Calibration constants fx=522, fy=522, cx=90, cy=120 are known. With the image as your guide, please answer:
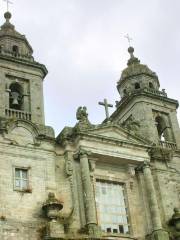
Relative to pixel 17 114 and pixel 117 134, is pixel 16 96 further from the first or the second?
pixel 117 134

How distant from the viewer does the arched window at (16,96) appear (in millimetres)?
23641

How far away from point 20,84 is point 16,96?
0.77 m

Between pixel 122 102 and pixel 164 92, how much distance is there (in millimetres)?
2449

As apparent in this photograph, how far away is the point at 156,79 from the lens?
29500 millimetres

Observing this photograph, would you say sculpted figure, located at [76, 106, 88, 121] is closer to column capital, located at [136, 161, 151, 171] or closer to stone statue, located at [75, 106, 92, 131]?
stone statue, located at [75, 106, 92, 131]

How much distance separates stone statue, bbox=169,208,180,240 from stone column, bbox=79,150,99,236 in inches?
150

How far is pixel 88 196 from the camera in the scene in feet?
68.1

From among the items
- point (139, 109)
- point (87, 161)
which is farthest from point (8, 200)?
point (139, 109)

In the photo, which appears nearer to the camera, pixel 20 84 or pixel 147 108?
pixel 20 84

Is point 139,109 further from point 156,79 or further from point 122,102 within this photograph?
point 156,79

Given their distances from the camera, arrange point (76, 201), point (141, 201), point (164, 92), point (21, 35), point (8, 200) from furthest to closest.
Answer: point (164, 92), point (21, 35), point (141, 201), point (76, 201), point (8, 200)

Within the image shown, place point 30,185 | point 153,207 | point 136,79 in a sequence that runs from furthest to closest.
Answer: point 136,79 < point 153,207 < point 30,185

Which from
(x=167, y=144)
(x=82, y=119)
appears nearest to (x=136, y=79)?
(x=167, y=144)

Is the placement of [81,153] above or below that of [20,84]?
below
